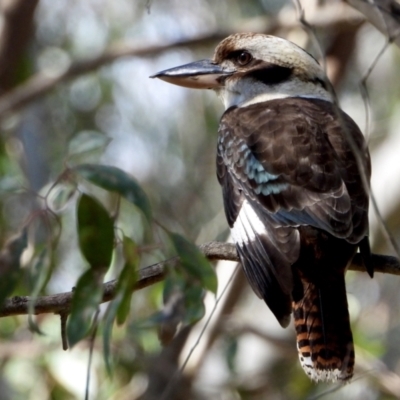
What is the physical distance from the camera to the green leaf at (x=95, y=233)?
2281 millimetres

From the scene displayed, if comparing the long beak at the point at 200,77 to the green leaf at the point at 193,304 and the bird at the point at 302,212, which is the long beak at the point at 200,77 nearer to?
the bird at the point at 302,212

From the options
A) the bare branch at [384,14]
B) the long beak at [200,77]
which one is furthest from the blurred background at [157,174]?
the long beak at [200,77]

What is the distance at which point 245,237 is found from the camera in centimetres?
248

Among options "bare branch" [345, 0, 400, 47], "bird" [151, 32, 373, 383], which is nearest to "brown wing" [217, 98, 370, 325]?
"bird" [151, 32, 373, 383]

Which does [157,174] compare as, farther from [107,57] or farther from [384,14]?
[384,14]

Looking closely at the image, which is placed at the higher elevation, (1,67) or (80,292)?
(80,292)

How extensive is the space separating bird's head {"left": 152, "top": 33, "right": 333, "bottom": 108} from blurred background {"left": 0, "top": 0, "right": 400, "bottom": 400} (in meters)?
0.16

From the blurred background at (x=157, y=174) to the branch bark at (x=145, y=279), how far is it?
87 mm

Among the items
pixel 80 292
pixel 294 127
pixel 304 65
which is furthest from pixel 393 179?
pixel 80 292

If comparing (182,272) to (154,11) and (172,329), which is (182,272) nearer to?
(172,329)

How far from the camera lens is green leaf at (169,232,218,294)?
227 centimetres


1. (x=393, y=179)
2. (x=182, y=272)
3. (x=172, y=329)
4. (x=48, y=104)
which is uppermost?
(x=182, y=272)

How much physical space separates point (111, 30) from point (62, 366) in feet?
8.14

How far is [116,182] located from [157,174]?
10.1 feet
